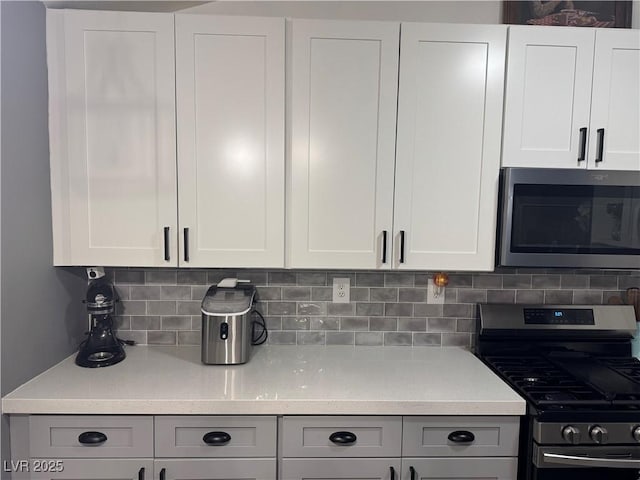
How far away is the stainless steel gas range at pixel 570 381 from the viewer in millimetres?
1454

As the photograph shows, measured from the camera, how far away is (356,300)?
2.09m

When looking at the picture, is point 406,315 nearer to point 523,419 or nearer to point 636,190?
point 523,419

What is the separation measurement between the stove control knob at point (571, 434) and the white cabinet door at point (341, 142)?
0.86 meters

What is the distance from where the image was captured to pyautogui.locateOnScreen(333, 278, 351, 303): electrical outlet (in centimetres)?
209

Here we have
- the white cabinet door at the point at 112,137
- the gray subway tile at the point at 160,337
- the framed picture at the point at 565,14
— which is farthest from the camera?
the gray subway tile at the point at 160,337

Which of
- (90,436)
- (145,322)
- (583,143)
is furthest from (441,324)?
(90,436)

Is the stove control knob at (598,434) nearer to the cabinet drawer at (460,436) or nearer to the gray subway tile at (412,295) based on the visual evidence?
the cabinet drawer at (460,436)

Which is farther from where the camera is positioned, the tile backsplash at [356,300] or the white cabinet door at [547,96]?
the tile backsplash at [356,300]

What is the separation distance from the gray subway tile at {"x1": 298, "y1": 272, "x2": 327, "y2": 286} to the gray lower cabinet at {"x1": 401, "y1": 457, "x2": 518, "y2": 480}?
90cm

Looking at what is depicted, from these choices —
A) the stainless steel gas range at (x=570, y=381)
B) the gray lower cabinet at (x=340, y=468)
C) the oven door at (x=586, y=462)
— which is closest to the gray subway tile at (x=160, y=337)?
the gray lower cabinet at (x=340, y=468)

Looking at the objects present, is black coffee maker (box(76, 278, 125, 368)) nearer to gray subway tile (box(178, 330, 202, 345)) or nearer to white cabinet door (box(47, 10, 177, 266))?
white cabinet door (box(47, 10, 177, 266))

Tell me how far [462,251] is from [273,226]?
2.68 feet

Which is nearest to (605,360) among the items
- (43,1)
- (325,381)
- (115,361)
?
(325,381)

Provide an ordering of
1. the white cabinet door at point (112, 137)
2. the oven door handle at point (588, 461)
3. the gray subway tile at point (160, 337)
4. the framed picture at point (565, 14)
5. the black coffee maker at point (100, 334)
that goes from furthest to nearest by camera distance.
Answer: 1. the gray subway tile at point (160, 337)
2. the framed picture at point (565, 14)
3. the black coffee maker at point (100, 334)
4. the white cabinet door at point (112, 137)
5. the oven door handle at point (588, 461)
